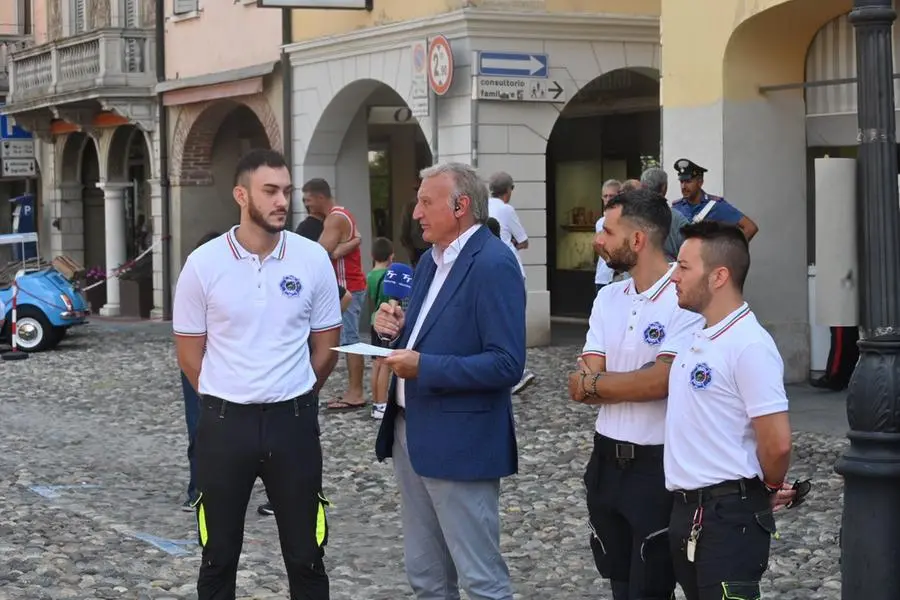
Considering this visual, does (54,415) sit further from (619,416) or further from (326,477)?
(619,416)

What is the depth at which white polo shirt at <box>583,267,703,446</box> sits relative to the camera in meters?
5.04

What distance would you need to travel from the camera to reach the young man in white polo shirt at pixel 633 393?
5004 millimetres

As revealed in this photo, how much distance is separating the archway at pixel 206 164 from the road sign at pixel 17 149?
7.95 meters

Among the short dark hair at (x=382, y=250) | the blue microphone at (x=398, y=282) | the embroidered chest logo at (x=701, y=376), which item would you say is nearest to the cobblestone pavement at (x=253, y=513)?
the blue microphone at (x=398, y=282)

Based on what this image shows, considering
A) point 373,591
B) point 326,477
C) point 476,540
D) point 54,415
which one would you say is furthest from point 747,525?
point 54,415

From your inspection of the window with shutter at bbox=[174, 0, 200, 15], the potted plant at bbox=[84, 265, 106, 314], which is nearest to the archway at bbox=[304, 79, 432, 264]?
the window with shutter at bbox=[174, 0, 200, 15]

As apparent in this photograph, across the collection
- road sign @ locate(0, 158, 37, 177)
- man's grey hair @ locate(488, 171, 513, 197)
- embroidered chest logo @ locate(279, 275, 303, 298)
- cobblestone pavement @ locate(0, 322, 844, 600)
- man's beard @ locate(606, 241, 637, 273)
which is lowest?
cobblestone pavement @ locate(0, 322, 844, 600)

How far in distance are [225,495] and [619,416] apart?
4.77ft

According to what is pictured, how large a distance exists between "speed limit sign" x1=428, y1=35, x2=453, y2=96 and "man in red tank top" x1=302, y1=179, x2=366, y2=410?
5978 millimetres

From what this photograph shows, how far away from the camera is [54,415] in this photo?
14320mm

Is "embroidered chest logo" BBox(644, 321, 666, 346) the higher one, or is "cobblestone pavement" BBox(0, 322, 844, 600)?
"embroidered chest logo" BBox(644, 321, 666, 346)

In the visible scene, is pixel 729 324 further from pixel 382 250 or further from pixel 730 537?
pixel 382 250

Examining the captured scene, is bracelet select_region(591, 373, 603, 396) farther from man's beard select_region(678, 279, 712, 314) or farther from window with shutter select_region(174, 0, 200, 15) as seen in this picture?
window with shutter select_region(174, 0, 200, 15)

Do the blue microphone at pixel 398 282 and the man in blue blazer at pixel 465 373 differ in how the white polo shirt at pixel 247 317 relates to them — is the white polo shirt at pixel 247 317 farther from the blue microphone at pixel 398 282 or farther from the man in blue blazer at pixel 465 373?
the blue microphone at pixel 398 282
